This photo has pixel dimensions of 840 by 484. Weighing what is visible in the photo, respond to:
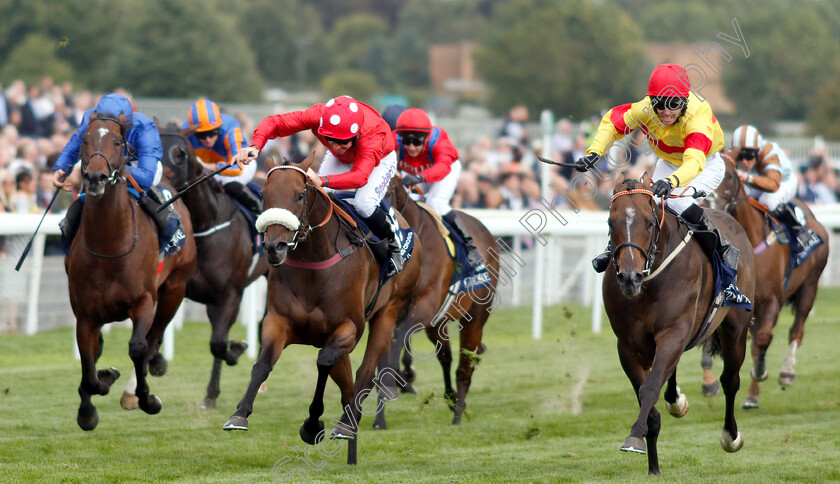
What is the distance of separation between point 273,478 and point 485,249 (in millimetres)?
2683

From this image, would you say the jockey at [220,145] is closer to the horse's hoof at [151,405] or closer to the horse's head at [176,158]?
the horse's head at [176,158]

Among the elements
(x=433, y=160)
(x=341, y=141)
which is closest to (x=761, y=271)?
(x=433, y=160)

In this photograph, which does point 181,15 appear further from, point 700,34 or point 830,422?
point 700,34

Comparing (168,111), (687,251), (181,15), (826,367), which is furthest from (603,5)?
(687,251)

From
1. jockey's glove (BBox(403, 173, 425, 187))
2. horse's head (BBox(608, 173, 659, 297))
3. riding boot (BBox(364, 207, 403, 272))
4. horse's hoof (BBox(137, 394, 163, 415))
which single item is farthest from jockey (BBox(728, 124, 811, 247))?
horse's hoof (BBox(137, 394, 163, 415))

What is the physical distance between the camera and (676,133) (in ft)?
19.7

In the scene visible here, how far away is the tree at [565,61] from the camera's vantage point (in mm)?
49375

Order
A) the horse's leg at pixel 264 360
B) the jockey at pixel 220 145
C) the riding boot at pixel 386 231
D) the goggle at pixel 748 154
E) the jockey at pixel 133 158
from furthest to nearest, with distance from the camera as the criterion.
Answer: the goggle at pixel 748 154 < the jockey at pixel 220 145 < the jockey at pixel 133 158 < the riding boot at pixel 386 231 < the horse's leg at pixel 264 360

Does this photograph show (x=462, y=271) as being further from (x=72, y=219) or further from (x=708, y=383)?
(x=72, y=219)

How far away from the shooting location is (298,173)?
16.6 ft

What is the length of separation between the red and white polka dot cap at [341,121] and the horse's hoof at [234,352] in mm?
2263

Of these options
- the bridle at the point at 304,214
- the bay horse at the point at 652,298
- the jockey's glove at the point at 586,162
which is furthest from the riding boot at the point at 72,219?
the bay horse at the point at 652,298

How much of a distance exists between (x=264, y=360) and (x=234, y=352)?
2409 mm

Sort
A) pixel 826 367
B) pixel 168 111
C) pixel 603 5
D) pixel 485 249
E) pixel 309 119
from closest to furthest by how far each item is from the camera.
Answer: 1. pixel 309 119
2. pixel 485 249
3. pixel 826 367
4. pixel 168 111
5. pixel 603 5
